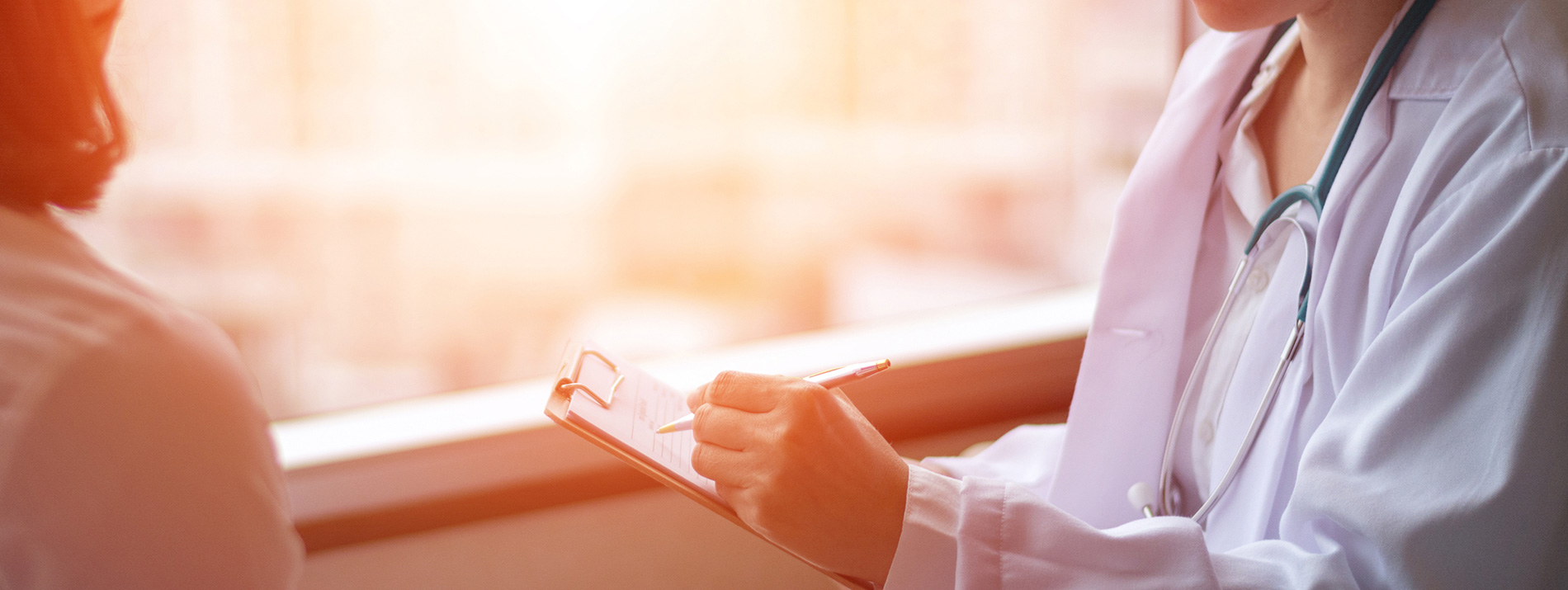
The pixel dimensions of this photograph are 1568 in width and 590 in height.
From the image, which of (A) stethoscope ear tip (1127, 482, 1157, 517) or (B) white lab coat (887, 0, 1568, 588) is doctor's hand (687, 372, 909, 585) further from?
(A) stethoscope ear tip (1127, 482, 1157, 517)

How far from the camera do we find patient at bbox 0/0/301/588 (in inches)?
18.1

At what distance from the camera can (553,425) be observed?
1.15 meters

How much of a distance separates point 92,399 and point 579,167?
2.63 ft

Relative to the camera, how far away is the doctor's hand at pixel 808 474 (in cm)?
65

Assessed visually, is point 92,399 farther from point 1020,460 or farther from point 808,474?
point 1020,460

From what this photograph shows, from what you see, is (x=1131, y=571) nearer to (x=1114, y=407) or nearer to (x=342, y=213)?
(x=1114, y=407)

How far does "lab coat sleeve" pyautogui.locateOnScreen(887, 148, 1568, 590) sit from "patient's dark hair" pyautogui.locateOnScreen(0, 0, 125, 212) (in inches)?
24.6

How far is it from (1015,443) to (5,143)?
1.06 meters

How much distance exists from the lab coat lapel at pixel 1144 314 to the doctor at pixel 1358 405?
2.5 inches

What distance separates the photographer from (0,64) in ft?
1.73

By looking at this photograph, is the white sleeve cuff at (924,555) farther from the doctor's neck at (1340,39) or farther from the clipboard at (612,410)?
the doctor's neck at (1340,39)

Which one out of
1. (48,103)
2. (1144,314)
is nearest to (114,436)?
(48,103)

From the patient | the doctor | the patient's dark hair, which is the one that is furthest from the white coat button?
the patient's dark hair

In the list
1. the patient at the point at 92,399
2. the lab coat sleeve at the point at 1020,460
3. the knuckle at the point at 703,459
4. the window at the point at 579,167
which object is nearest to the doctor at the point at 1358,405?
the knuckle at the point at 703,459
